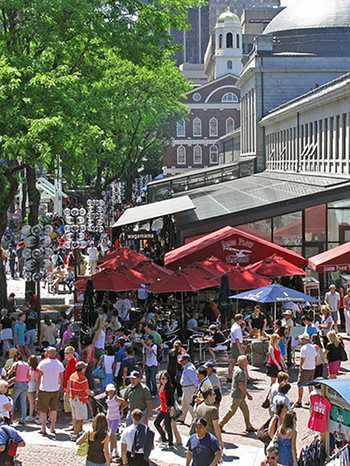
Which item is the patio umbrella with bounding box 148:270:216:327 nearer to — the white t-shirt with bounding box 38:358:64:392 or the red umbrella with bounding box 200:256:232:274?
the red umbrella with bounding box 200:256:232:274

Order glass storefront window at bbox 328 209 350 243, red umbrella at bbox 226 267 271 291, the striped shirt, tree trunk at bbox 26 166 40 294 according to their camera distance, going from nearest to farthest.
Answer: the striped shirt < red umbrella at bbox 226 267 271 291 < tree trunk at bbox 26 166 40 294 < glass storefront window at bbox 328 209 350 243

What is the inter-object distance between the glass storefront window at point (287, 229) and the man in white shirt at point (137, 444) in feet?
64.3

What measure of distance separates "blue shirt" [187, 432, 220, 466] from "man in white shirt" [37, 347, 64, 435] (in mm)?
4982

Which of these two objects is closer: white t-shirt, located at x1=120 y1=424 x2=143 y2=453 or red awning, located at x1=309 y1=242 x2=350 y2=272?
white t-shirt, located at x1=120 y1=424 x2=143 y2=453

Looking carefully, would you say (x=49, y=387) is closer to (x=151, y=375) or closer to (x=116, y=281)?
(x=151, y=375)

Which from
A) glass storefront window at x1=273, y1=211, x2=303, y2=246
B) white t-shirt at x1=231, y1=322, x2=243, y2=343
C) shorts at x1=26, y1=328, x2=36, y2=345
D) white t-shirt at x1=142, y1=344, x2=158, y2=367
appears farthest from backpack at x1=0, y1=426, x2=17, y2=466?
glass storefront window at x1=273, y1=211, x2=303, y2=246

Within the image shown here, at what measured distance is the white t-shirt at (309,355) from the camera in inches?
669

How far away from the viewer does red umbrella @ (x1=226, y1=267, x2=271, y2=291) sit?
79.5 ft

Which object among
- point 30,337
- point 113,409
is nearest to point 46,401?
point 113,409

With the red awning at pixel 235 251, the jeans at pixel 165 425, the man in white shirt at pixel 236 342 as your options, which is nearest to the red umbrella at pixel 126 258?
the red awning at pixel 235 251

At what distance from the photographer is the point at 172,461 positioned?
14.1m

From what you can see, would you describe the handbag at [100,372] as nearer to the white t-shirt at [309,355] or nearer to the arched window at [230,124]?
the white t-shirt at [309,355]

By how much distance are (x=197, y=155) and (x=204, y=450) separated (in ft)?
361

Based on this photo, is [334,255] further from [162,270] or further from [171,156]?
[171,156]
